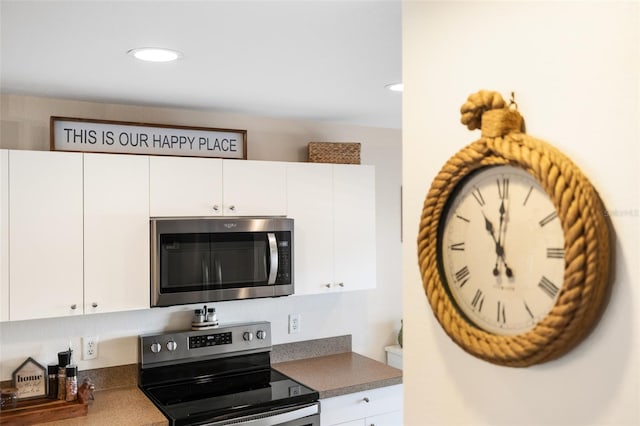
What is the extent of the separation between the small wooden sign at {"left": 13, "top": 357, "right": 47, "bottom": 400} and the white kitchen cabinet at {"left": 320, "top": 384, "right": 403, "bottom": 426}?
1.36m

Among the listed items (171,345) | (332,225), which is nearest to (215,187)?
(332,225)

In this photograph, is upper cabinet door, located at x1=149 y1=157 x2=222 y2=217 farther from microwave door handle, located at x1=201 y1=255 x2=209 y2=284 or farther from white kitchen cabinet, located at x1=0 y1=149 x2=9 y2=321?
white kitchen cabinet, located at x1=0 y1=149 x2=9 y2=321

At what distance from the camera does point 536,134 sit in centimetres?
105

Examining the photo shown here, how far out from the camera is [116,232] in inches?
108

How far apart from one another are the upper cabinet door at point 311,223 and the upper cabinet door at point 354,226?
49 mm

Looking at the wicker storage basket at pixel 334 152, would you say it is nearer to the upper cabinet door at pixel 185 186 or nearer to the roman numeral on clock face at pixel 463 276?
the upper cabinet door at pixel 185 186

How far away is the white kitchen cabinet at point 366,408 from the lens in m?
2.98

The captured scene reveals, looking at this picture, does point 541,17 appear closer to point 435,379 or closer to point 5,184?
point 435,379

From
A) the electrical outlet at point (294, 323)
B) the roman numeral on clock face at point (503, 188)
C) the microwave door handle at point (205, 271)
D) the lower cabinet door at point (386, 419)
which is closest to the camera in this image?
the roman numeral on clock face at point (503, 188)

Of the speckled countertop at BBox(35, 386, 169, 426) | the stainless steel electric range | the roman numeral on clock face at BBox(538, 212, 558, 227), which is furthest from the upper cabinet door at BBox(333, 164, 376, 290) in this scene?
Result: the roman numeral on clock face at BBox(538, 212, 558, 227)

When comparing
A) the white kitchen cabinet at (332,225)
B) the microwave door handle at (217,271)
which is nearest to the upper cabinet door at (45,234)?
the microwave door handle at (217,271)

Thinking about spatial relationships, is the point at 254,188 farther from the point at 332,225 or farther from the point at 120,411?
the point at 120,411

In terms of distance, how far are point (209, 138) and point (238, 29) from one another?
1.39 meters

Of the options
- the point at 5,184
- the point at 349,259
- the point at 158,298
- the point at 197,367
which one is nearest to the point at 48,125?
the point at 5,184
